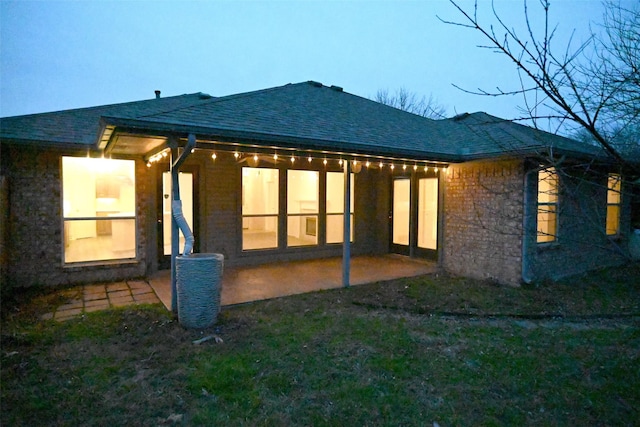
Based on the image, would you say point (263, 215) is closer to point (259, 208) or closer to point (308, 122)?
point (259, 208)

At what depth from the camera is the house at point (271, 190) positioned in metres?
5.82

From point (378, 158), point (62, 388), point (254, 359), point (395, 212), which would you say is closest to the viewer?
point (62, 388)

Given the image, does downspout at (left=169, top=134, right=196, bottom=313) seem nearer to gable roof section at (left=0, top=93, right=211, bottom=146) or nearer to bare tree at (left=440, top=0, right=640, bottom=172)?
gable roof section at (left=0, top=93, right=211, bottom=146)

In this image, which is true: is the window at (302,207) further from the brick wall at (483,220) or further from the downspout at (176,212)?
the downspout at (176,212)

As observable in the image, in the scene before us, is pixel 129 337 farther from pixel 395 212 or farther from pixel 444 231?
pixel 395 212

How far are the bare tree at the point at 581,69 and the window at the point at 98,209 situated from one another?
22.3 feet

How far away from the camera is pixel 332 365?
3.61 metres

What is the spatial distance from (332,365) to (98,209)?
5.59 meters

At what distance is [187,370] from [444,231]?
612 cm

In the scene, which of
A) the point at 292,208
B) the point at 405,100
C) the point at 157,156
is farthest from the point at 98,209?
the point at 405,100

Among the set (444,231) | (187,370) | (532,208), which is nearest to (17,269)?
(187,370)

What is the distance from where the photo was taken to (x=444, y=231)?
8.07m

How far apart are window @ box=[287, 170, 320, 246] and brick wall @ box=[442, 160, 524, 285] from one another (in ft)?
10.3

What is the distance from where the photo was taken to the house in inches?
229
